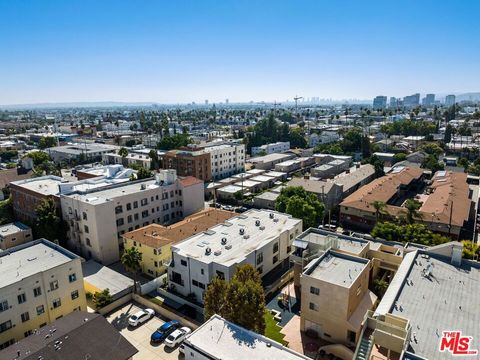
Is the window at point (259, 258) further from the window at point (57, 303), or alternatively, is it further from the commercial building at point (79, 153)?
the commercial building at point (79, 153)

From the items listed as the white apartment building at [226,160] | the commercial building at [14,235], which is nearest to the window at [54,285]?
the commercial building at [14,235]

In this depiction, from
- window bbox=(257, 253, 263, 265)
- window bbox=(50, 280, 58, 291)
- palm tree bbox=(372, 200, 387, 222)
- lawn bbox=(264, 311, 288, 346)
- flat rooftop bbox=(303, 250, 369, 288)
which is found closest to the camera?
flat rooftop bbox=(303, 250, 369, 288)

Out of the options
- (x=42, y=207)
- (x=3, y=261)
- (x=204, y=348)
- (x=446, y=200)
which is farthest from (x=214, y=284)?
(x=446, y=200)

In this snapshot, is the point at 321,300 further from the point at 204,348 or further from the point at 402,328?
the point at 204,348

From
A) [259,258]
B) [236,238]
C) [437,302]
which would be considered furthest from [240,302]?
[437,302]

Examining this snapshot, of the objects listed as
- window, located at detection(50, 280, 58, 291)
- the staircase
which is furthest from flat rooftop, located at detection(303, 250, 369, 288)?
window, located at detection(50, 280, 58, 291)

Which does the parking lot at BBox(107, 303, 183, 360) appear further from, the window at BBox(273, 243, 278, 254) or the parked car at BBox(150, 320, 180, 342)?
the window at BBox(273, 243, 278, 254)

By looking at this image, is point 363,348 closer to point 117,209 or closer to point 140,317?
point 140,317
